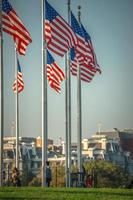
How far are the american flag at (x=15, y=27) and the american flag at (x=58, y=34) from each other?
4.68 ft

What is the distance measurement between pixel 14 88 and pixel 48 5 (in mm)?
8147

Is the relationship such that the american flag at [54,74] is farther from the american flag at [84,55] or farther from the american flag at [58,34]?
the american flag at [58,34]

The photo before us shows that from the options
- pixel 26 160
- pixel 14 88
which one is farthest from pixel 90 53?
pixel 26 160

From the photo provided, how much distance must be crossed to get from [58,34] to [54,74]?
15.0 ft

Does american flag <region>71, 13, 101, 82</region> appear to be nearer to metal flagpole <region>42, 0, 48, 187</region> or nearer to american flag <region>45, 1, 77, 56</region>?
american flag <region>45, 1, 77, 56</region>

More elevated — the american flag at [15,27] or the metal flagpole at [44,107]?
the american flag at [15,27]

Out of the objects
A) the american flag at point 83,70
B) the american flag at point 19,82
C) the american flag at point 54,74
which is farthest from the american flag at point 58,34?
the american flag at point 19,82

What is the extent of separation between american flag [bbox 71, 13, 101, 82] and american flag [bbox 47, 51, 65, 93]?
132 cm

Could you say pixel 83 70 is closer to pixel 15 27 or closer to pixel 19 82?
pixel 19 82

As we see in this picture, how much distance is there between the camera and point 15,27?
27984 mm

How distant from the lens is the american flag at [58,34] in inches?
1153

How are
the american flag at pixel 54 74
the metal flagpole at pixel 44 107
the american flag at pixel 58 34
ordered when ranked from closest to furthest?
1. the metal flagpole at pixel 44 107
2. the american flag at pixel 58 34
3. the american flag at pixel 54 74

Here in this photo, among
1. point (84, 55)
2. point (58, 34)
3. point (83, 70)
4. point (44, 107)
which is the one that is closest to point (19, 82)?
point (83, 70)

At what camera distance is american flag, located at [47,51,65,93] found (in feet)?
109
